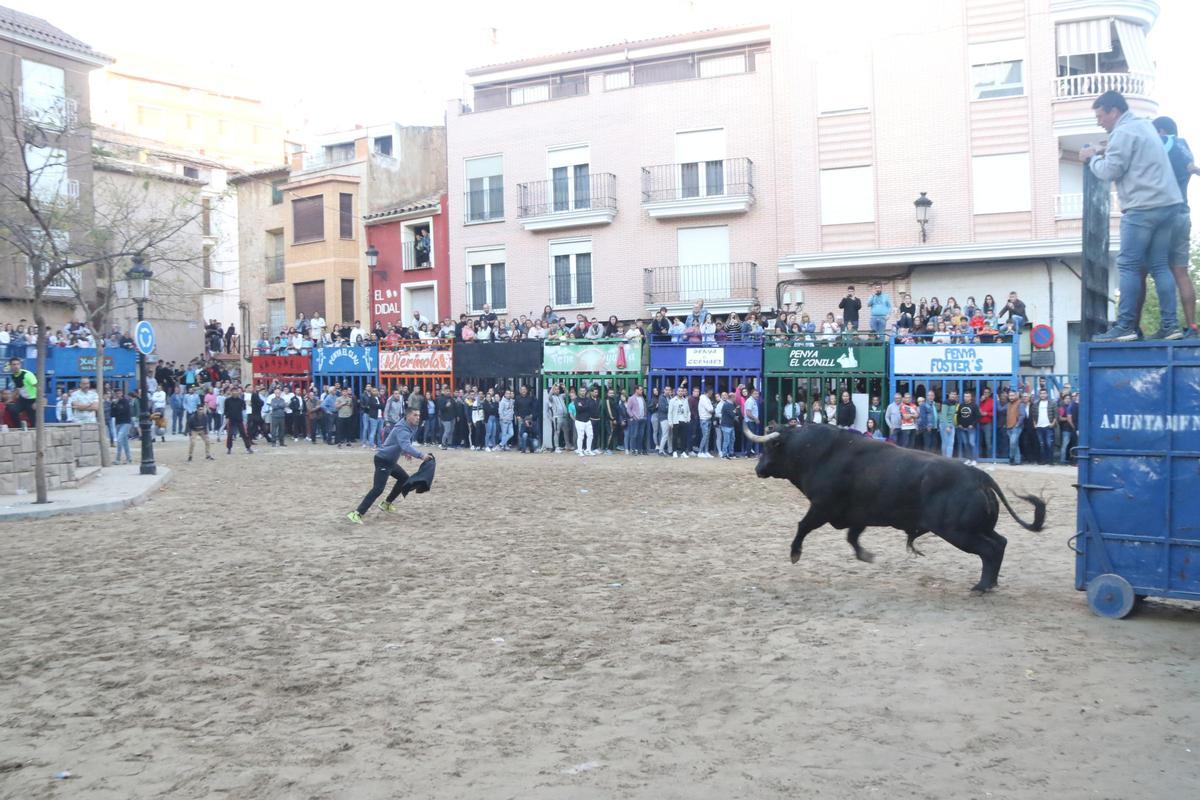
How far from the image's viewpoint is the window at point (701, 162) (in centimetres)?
3303

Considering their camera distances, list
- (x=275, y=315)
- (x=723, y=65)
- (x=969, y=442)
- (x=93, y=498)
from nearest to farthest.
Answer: (x=93, y=498) < (x=969, y=442) < (x=723, y=65) < (x=275, y=315)

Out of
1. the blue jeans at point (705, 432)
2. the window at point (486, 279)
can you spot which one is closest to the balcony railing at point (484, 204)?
the window at point (486, 279)

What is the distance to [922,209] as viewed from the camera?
94.1ft

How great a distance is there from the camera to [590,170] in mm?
35219

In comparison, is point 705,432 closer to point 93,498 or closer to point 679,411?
point 679,411

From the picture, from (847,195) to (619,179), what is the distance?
8.11 metres

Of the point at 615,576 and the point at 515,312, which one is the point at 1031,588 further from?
the point at 515,312

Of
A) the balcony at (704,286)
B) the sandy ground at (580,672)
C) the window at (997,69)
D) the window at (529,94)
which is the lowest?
the sandy ground at (580,672)

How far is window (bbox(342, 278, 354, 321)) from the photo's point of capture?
1674 inches

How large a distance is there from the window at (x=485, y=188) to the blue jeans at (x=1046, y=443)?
840 inches

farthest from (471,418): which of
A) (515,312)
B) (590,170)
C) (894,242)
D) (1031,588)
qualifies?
(1031,588)

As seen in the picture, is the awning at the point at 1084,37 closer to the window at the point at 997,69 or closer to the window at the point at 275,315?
the window at the point at 997,69

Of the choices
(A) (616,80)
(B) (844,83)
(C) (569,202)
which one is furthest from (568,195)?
(B) (844,83)

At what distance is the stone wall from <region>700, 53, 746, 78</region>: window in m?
23.0
